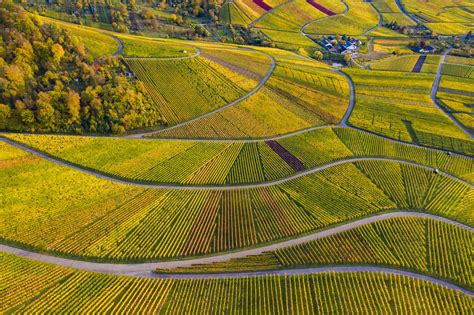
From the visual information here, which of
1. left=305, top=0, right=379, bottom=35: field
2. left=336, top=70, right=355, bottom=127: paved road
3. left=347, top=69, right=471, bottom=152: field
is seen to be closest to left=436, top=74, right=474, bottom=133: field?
left=347, top=69, right=471, bottom=152: field

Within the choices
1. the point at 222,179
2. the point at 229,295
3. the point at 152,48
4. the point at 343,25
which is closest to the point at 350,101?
the point at 222,179

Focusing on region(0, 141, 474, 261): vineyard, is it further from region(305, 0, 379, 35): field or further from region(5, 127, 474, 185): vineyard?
region(305, 0, 379, 35): field

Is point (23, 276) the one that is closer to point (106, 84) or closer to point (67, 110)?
point (67, 110)

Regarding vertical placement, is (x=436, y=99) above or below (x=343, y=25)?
below

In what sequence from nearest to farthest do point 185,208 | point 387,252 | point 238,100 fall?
1. point 387,252
2. point 185,208
3. point 238,100

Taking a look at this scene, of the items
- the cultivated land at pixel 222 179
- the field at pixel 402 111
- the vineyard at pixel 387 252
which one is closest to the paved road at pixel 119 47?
the cultivated land at pixel 222 179

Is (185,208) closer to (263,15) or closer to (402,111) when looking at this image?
(402,111)

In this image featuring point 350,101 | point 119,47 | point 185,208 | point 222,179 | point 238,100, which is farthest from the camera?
point 350,101
